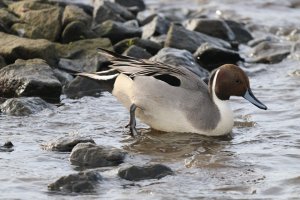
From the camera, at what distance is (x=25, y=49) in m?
9.29

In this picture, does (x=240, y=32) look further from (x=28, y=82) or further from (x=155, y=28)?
(x=28, y=82)

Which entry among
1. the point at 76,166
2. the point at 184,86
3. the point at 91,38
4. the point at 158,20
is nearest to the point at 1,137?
the point at 76,166

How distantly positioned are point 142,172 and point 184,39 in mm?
4932

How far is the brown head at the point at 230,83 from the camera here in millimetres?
7598

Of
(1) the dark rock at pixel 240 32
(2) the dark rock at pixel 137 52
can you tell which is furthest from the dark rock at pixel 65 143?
(1) the dark rock at pixel 240 32

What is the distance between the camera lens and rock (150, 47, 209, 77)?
9477 millimetres

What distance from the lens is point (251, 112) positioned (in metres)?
8.44

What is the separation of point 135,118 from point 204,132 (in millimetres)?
737

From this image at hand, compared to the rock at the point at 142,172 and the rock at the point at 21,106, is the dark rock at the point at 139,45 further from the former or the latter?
the rock at the point at 142,172

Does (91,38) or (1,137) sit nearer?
(1,137)

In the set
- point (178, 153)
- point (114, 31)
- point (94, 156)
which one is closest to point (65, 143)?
point (94, 156)

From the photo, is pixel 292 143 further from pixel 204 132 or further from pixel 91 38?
pixel 91 38

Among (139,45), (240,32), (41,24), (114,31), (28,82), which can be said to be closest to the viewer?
(28,82)

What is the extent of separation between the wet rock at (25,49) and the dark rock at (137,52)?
90 cm
